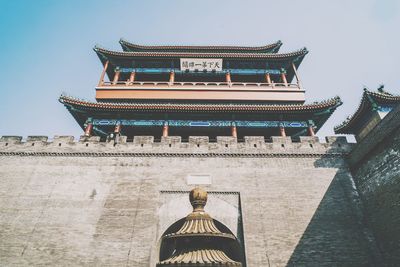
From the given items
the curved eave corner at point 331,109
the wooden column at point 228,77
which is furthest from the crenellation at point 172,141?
the wooden column at point 228,77

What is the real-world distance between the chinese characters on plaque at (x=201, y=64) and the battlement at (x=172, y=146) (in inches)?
335

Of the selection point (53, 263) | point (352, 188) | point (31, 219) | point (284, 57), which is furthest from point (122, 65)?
point (352, 188)

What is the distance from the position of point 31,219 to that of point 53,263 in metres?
1.56

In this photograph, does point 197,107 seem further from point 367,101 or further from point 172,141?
point 367,101

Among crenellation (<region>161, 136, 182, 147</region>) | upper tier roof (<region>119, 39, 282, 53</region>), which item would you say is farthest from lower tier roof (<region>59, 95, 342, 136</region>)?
upper tier roof (<region>119, 39, 282, 53</region>)

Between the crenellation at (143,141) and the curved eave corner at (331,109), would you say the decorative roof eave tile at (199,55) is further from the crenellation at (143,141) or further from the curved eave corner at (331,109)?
the crenellation at (143,141)

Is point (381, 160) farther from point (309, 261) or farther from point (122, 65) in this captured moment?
point (122, 65)

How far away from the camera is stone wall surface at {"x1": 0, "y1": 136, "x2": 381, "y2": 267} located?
785cm

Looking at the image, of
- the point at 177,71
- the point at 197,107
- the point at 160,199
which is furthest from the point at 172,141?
the point at 177,71

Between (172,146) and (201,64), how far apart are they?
29.5 ft

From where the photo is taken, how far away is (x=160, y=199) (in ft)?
28.6

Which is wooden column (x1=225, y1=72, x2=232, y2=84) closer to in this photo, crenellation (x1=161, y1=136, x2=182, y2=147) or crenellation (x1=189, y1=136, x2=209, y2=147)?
crenellation (x1=189, y1=136, x2=209, y2=147)

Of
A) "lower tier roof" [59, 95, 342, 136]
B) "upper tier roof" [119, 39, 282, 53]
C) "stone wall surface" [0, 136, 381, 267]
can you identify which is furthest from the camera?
"upper tier roof" [119, 39, 282, 53]

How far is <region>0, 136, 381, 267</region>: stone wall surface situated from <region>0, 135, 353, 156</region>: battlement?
3 cm
